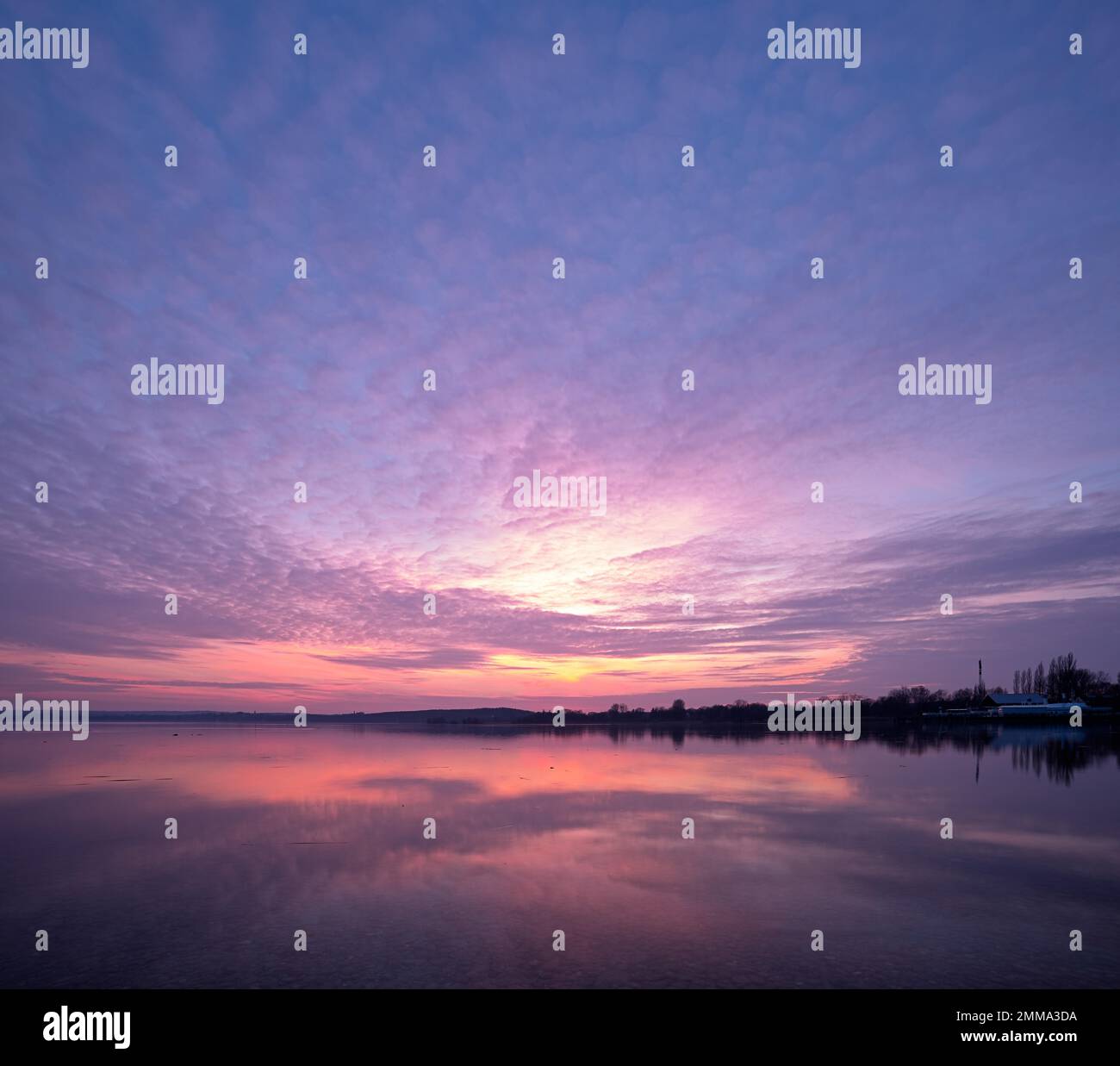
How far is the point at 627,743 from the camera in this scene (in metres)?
78.4

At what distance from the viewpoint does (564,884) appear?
1805 cm

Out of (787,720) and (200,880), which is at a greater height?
(200,880)

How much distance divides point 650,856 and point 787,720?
13290cm

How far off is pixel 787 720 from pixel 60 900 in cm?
14254

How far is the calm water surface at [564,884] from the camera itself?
12.8 metres

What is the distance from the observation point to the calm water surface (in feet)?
41.8

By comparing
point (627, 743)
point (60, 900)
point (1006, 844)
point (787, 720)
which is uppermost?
point (60, 900)

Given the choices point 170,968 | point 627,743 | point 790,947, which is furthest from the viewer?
point 627,743

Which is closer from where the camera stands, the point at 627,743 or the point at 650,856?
the point at 650,856
